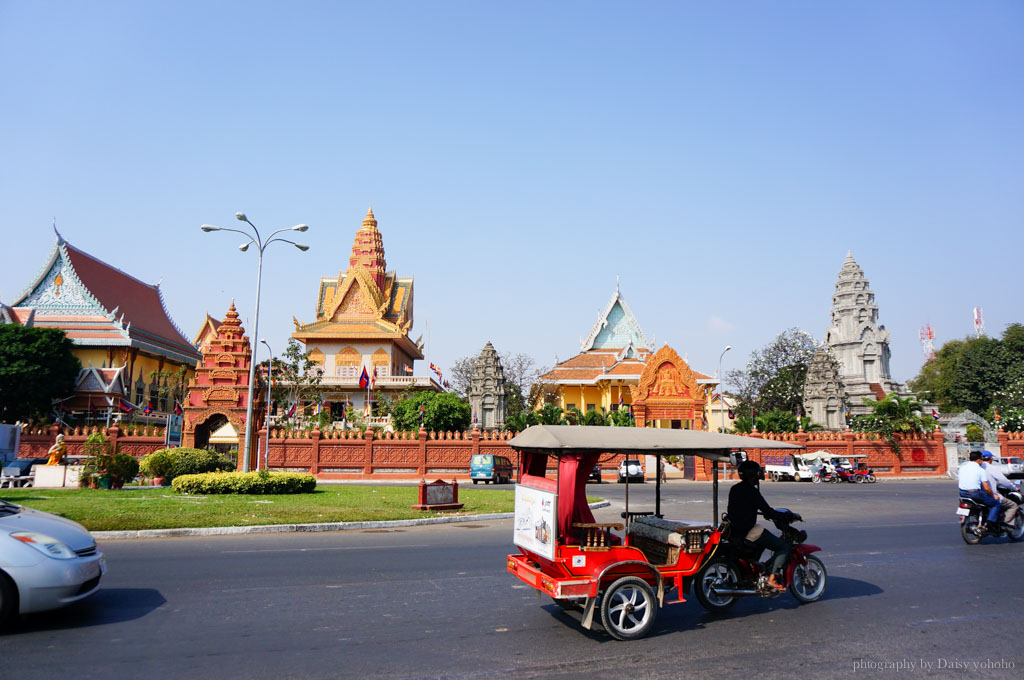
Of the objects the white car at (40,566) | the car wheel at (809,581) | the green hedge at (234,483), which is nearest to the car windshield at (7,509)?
the white car at (40,566)

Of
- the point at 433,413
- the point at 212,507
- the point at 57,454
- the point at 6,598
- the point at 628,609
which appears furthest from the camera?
the point at 433,413

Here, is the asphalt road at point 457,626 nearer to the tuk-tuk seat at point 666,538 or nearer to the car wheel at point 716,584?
the car wheel at point 716,584

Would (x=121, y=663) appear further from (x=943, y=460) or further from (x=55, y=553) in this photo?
(x=943, y=460)

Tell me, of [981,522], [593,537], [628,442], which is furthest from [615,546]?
[981,522]

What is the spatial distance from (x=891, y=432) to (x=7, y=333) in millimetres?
53880

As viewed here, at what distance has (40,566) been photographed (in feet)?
18.7

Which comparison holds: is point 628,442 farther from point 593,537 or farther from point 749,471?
point 749,471

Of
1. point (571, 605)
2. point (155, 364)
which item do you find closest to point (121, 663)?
point (571, 605)

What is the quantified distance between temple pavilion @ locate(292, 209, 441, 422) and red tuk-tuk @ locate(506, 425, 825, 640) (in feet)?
146

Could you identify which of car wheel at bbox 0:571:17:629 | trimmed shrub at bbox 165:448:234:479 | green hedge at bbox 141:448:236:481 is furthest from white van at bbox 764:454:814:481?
car wheel at bbox 0:571:17:629

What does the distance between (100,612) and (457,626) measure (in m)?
3.46

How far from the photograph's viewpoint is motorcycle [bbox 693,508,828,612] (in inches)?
259

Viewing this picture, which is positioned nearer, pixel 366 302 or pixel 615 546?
pixel 615 546

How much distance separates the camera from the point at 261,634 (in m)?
5.78
